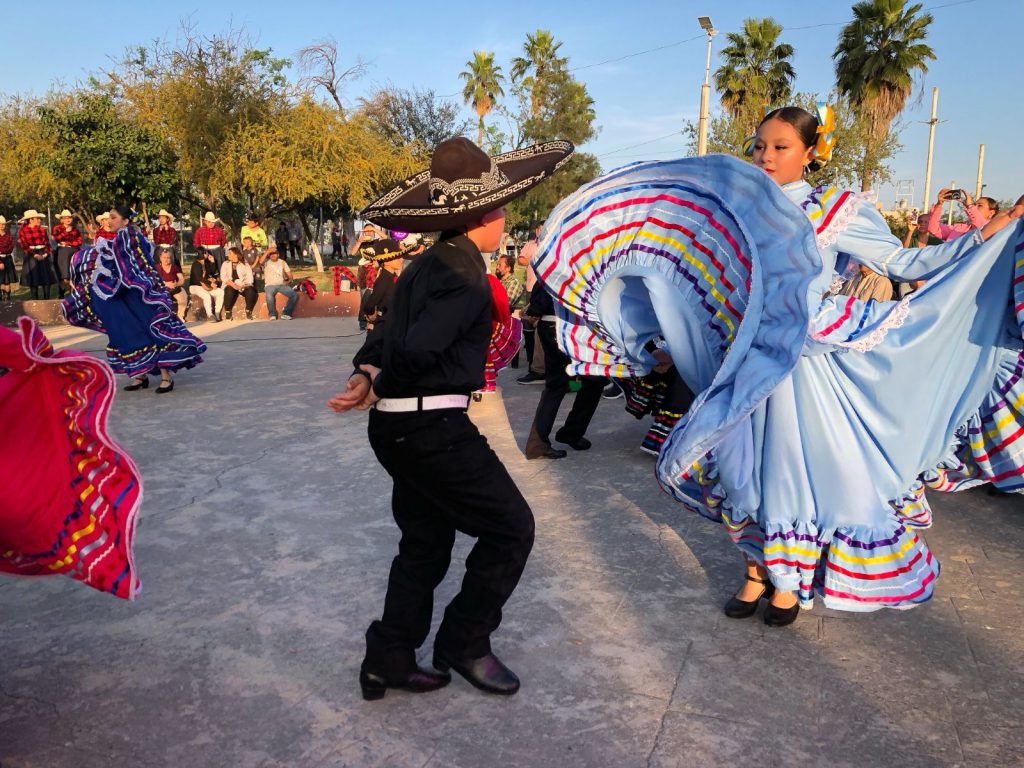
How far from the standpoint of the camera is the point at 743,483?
3.19 m

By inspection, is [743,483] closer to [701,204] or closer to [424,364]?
[701,204]

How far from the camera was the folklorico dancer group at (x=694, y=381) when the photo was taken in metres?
2.60

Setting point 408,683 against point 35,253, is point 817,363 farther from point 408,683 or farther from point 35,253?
point 35,253

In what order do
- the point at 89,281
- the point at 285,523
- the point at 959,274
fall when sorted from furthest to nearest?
the point at 89,281
the point at 285,523
the point at 959,274

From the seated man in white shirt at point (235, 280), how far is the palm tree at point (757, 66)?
70.9 feet

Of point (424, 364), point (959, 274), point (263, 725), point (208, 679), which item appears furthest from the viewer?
point (959, 274)

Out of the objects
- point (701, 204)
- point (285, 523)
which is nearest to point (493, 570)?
point (701, 204)

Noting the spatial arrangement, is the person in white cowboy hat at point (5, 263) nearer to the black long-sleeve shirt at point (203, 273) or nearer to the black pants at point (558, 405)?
the black long-sleeve shirt at point (203, 273)

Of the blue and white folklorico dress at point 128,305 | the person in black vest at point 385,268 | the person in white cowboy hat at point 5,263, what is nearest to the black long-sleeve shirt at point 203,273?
the person in white cowboy hat at point 5,263

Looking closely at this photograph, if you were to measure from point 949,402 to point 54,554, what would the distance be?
3.23 m

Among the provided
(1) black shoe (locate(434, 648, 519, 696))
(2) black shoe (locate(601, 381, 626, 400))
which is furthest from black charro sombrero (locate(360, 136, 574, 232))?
(2) black shoe (locate(601, 381, 626, 400))

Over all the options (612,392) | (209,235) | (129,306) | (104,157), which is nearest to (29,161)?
(104,157)

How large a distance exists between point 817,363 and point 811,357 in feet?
0.10

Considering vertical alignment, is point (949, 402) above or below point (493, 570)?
above
